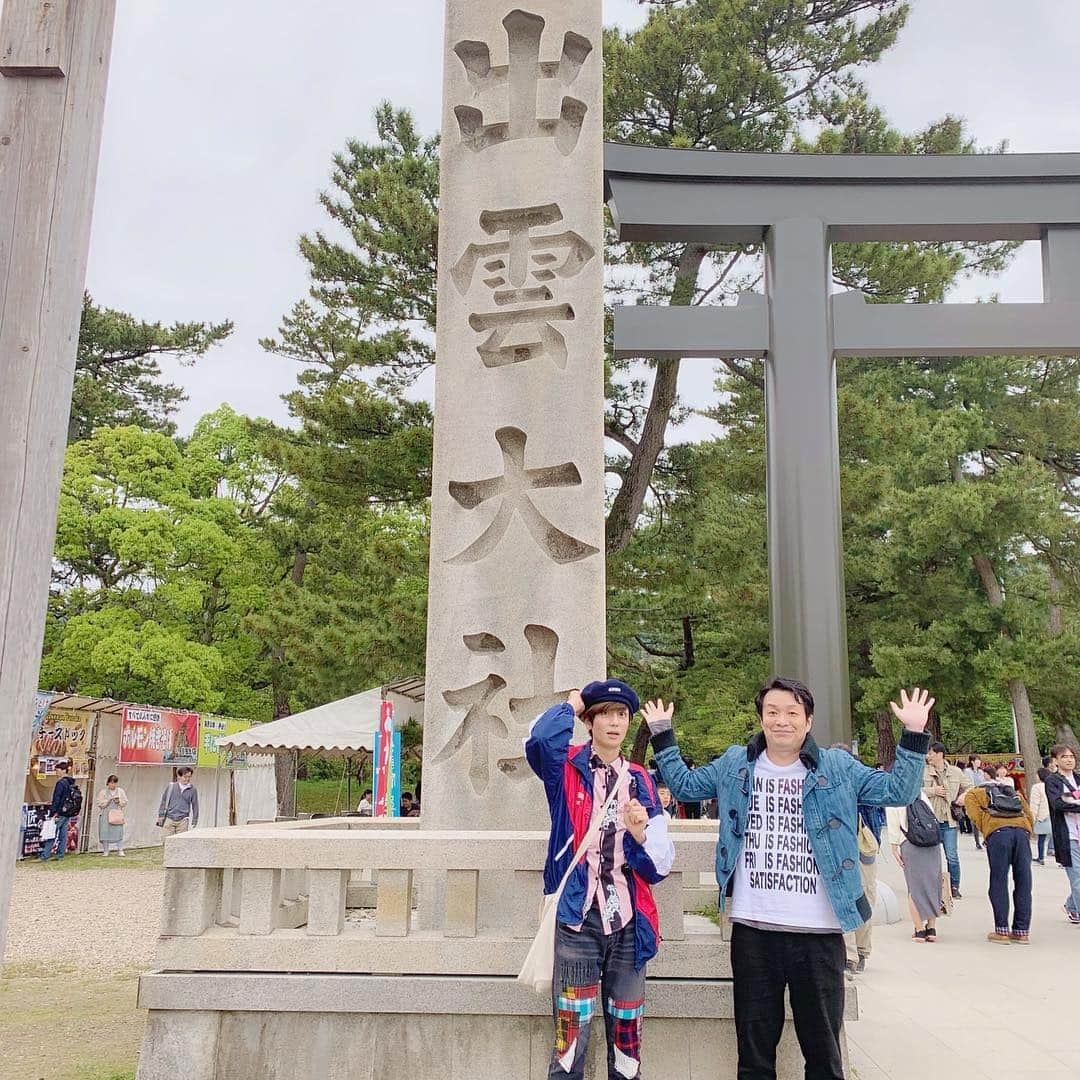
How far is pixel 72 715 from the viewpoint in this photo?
52.2 feet

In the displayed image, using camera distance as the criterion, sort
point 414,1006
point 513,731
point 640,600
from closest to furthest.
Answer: point 414,1006, point 513,731, point 640,600

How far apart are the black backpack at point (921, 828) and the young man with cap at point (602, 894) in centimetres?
494

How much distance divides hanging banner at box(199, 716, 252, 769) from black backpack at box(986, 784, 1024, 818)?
13.8m

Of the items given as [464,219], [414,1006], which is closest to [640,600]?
[464,219]

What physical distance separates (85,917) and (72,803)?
262 inches

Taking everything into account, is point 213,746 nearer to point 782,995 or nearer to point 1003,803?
point 1003,803

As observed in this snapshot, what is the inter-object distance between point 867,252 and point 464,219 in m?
11.0

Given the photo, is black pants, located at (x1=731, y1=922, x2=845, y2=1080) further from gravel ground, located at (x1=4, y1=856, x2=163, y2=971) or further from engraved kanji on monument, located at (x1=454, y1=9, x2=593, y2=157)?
gravel ground, located at (x1=4, y1=856, x2=163, y2=971)

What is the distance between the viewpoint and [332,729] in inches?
603

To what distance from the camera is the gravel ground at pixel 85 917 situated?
7949mm

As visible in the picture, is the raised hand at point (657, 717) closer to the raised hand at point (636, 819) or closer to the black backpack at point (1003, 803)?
the raised hand at point (636, 819)

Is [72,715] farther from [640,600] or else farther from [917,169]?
[917,169]

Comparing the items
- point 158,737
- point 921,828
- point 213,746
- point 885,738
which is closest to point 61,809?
point 158,737

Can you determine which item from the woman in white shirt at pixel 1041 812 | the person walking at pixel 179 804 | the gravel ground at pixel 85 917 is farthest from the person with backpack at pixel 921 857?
the person walking at pixel 179 804
